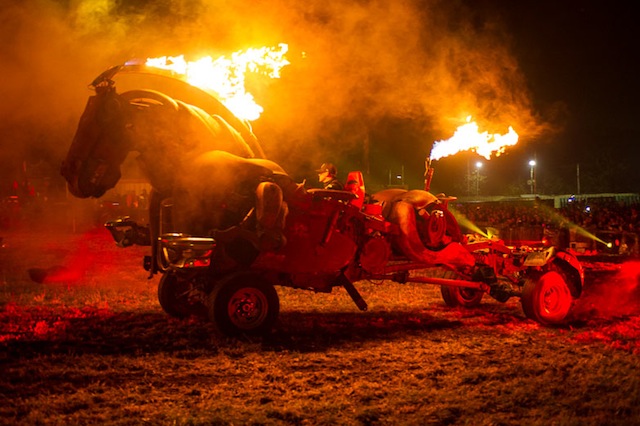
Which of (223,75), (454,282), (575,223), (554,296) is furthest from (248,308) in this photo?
(575,223)

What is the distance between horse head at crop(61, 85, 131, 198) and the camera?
26.1 ft

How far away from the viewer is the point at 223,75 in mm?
9875

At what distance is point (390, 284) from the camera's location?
14.1 m

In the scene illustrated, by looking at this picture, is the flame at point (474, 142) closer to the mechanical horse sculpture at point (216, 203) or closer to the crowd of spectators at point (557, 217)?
the mechanical horse sculpture at point (216, 203)

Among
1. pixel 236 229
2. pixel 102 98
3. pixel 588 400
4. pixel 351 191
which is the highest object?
pixel 102 98

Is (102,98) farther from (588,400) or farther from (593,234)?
(593,234)

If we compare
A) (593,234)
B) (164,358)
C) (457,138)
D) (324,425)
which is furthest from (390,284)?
(593,234)

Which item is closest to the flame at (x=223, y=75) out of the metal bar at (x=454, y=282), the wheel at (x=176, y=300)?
the wheel at (x=176, y=300)

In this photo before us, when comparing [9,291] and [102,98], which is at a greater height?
[102,98]

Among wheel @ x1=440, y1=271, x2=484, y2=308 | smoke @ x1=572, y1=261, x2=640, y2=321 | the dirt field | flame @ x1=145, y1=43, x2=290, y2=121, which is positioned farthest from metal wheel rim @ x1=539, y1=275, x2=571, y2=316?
flame @ x1=145, y1=43, x2=290, y2=121

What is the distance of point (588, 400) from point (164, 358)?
4427mm

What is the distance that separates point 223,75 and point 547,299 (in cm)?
636

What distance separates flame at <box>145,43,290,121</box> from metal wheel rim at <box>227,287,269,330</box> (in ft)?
9.23

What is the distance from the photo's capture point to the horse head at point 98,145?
26.1ft
